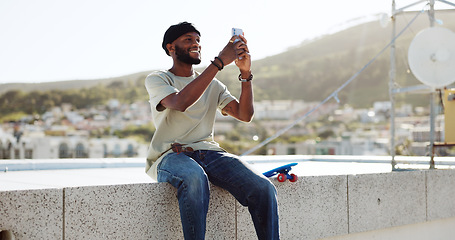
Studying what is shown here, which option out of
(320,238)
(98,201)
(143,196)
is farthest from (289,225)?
(98,201)

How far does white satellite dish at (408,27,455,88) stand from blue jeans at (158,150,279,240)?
271cm

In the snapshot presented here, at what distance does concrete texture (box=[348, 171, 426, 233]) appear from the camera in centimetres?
395

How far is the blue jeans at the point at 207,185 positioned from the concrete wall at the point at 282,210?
0.19 metres

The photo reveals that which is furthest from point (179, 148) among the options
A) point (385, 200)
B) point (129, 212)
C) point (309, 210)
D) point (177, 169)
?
point (385, 200)

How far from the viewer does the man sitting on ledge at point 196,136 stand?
2.62 metres

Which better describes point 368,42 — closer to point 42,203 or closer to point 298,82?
point 298,82

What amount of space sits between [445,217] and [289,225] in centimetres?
190

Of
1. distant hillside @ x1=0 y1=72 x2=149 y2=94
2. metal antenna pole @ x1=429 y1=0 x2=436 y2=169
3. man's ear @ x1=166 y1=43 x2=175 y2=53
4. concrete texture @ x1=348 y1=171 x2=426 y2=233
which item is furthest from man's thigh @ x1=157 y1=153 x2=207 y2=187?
distant hillside @ x1=0 y1=72 x2=149 y2=94

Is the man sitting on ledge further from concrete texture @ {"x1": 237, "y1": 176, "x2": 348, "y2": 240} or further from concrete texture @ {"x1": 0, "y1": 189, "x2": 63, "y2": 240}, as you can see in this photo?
concrete texture @ {"x1": 0, "y1": 189, "x2": 63, "y2": 240}

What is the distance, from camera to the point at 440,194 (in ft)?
15.0

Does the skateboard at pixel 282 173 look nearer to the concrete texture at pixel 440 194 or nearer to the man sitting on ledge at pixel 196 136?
the man sitting on ledge at pixel 196 136

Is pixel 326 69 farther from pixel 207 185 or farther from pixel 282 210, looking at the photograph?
pixel 207 185

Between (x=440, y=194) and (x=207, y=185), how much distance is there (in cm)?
280

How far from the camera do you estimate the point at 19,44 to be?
8875cm
